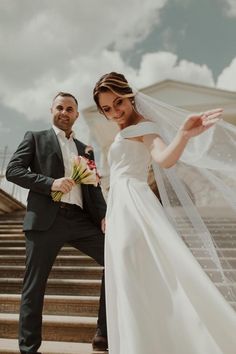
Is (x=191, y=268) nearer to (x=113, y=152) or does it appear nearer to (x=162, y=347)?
(x=162, y=347)

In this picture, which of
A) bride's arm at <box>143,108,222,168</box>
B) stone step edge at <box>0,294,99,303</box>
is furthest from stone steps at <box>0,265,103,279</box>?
bride's arm at <box>143,108,222,168</box>

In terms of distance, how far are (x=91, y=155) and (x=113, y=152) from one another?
92 cm

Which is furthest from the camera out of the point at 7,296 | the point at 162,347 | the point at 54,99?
the point at 7,296

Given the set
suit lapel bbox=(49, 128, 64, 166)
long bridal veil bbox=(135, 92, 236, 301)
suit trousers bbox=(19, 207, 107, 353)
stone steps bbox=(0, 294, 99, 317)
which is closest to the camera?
long bridal veil bbox=(135, 92, 236, 301)

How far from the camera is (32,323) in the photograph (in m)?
2.23

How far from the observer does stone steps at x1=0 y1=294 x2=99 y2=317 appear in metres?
3.24

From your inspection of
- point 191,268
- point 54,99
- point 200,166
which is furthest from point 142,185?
point 54,99

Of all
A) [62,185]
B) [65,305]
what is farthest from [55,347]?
[62,185]

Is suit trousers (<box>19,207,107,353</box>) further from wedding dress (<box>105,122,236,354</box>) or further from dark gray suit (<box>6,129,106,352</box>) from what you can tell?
wedding dress (<box>105,122,236,354</box>)

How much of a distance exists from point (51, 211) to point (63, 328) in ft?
3.44

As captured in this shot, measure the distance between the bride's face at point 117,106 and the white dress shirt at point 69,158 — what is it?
556mm

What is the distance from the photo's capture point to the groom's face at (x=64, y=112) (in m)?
2.72

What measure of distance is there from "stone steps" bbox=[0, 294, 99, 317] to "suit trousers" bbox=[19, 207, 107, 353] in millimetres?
857

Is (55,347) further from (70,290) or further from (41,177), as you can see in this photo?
(41,177)
